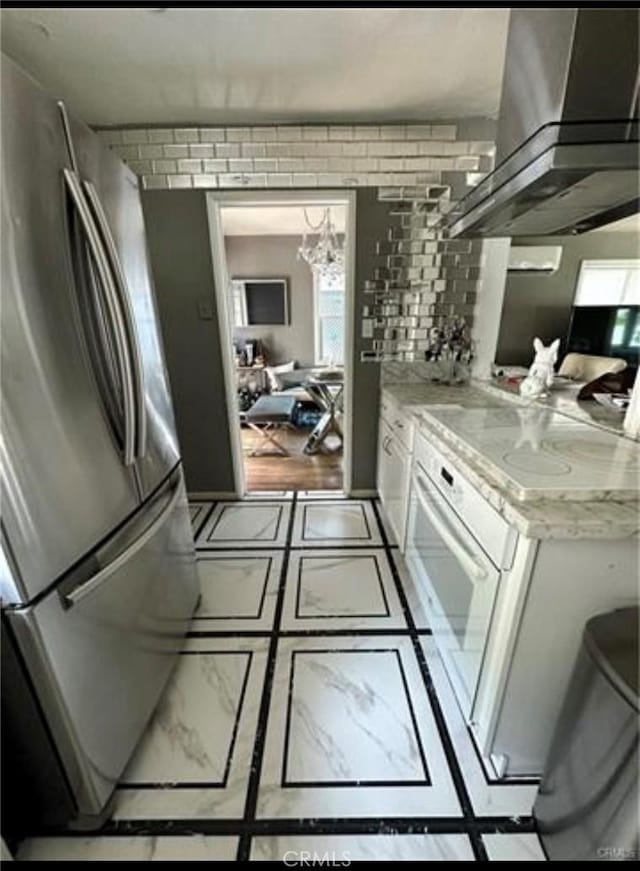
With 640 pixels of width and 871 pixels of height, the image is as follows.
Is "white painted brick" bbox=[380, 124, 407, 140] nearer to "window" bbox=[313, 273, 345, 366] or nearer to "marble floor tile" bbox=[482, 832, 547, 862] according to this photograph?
"marble floor tile" bbox=[482, 832, 547, 862]

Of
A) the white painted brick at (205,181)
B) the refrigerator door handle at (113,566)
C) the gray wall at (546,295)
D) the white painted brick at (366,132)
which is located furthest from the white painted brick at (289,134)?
the refrigerator door handle at (113,566)

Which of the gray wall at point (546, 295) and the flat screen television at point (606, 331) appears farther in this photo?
the gray wall at point (546, 295)

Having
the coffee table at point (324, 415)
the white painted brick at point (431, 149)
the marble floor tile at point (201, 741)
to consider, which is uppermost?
the white painted brick at point (431, 149)

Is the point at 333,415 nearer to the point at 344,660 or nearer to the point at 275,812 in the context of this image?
the point at 344,660

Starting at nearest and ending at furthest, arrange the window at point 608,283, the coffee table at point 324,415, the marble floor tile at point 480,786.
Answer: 1. the marble floor tile at point 480,786
2. the window at point 608,283
3. the coffee table at point 324,415

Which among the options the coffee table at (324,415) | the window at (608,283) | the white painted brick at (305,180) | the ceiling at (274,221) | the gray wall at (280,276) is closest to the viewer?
the window at (608,283)

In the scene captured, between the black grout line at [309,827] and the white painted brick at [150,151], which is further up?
the white painted brick at [150,151]

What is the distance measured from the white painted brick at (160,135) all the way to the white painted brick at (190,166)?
124mm

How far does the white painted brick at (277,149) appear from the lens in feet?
7.56

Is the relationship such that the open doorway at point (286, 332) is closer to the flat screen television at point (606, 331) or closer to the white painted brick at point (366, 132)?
the white painted brick at point (366, 132)

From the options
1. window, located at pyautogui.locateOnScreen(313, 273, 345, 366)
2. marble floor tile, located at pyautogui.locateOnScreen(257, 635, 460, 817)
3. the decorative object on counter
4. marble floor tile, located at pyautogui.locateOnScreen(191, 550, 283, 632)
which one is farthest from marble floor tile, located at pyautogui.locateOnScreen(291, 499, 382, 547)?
window, located at pyautogui.locateOnScreen(313, 273, 345, 366)

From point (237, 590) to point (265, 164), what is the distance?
7.96 ft

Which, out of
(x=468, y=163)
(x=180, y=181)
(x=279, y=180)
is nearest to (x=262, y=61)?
(x=279, y=180)

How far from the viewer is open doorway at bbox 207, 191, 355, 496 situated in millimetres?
2654
